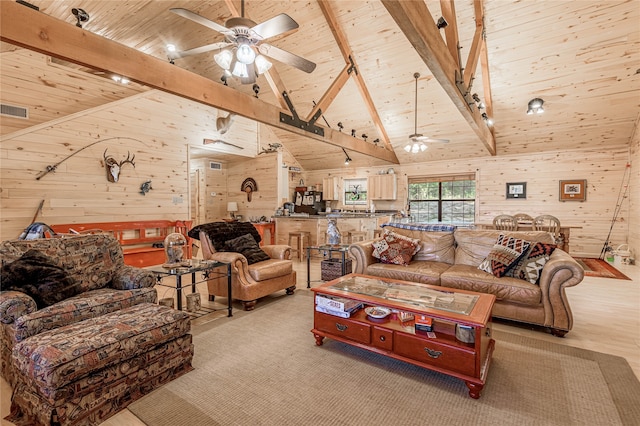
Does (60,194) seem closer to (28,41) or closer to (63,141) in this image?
(63,141)

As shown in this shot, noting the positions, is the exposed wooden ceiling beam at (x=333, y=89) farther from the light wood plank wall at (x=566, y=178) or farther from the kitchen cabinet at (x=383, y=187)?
the light wood plank wall at (x=566, y=178)

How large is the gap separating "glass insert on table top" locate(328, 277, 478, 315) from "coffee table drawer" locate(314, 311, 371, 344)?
0.25 m

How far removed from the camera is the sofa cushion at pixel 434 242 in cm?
379

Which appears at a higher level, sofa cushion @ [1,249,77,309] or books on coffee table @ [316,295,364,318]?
sofa cushion @ [1,249,77,309]

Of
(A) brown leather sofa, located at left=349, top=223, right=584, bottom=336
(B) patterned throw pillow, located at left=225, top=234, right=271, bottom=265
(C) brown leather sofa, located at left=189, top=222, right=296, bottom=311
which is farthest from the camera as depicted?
(B) patterned throw pillow, located at left=225, top=234, right=271, bottom=265

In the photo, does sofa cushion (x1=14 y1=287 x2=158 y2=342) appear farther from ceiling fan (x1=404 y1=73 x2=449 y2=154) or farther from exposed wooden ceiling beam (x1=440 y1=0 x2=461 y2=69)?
ceiling fan (x1=404 y1=73 x2=449 y2=154)

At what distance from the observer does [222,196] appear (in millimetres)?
8336

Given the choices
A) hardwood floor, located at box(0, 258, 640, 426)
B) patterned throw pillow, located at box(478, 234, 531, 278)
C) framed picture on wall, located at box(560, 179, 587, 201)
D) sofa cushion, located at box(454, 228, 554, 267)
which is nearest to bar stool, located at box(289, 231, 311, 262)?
hardwood floor, located at box(0, 258, 640, 426)

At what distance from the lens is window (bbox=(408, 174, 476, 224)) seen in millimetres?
7664

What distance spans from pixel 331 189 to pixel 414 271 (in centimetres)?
602

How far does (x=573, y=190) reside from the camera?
21.0ft

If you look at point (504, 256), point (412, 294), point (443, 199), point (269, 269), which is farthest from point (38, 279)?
point (443, 199)

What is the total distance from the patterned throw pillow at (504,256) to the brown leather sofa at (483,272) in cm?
7

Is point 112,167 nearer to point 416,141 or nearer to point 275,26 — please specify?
point 275,26
